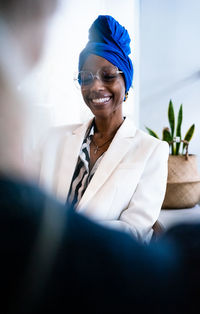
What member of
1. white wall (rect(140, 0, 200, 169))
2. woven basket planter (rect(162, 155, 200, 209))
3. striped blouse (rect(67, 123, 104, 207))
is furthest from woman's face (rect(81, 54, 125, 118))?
white wall (rect(140, 0, 200, 169))

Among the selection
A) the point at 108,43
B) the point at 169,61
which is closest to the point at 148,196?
the point at 108,43

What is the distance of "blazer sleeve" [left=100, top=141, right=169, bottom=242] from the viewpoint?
0.74 m

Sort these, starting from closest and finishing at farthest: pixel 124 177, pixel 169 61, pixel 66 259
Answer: pixel 66 259
pixel 124 177
pixel 169 61

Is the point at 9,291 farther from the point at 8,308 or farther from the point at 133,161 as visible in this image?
the point at 133,161

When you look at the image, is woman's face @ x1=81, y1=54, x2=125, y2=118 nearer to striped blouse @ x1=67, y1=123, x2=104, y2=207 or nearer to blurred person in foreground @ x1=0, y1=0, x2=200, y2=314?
striped blouse @ x1=67, y1=123, x2=104, y2=207

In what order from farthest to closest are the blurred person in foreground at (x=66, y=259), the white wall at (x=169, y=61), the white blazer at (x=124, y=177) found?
the white wall at (x=169, y=61), the white blazer at (x=124, y=177), the blurred person in foreground at (x=66, y=259)

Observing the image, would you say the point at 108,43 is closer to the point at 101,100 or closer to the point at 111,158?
the point at 101,100

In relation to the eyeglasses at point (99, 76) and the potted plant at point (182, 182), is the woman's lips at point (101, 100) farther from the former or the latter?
the potted plant at point (182, 182)

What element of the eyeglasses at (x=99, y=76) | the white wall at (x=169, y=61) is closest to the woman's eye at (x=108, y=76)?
the eyeglasses at (x=99, y=76)

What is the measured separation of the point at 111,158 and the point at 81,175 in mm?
96

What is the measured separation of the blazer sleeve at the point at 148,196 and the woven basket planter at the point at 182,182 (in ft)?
1.25

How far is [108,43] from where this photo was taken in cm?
79

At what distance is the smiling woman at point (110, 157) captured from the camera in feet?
2.45

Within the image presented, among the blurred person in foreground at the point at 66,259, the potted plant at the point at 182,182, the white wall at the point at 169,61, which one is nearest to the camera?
the blurred person in foreground at the point at 66,259
